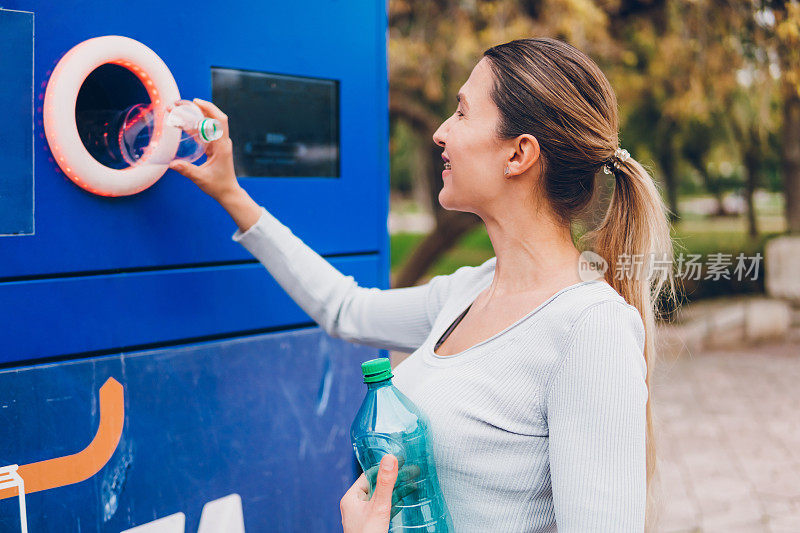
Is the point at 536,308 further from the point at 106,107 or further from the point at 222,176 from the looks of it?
the point at 106,107

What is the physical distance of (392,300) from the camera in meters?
1.73

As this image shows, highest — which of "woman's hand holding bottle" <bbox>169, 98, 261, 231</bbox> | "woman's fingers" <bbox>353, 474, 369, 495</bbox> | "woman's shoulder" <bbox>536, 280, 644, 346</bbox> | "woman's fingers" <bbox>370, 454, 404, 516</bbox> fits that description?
"woman's hand holding bottle" <bbox>169, 98, 261, 231</bbox>

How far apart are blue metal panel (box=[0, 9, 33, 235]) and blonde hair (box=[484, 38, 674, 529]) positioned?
2.72ft

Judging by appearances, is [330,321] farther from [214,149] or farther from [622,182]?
[622,182]

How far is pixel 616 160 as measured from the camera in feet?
4.76

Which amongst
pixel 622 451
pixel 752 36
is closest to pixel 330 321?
pixel 622 451

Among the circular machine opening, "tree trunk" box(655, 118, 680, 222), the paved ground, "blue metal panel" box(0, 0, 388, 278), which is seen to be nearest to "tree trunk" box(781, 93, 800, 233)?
"tree trunk" box(655, 118, 680, 222)

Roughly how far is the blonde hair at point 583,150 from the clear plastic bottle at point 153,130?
598 mm

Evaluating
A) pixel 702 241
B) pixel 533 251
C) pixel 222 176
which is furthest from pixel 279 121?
pixel 702 241

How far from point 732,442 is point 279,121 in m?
4.11

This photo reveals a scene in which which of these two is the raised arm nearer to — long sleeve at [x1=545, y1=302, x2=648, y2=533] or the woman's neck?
the woman's neck

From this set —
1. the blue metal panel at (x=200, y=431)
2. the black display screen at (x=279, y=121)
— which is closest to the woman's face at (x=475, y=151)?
the black display screen at (x=279, y=121)

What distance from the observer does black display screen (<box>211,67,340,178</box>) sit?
1.66 metres

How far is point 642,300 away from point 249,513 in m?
0.95
